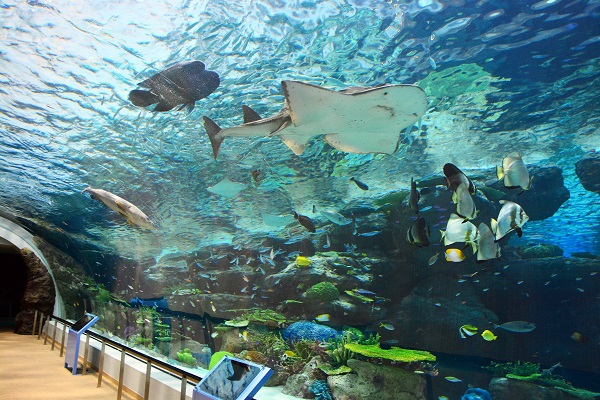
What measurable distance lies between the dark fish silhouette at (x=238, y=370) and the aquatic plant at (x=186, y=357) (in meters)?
7.92

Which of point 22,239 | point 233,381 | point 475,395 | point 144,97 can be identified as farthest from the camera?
point 22,239

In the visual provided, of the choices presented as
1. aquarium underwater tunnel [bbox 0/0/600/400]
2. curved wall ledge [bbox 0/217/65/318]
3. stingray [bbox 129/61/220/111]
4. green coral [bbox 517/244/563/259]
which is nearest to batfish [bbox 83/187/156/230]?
aquarium underwater tunnel [bbox 0/0/600/400]

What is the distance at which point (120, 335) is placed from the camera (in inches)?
525

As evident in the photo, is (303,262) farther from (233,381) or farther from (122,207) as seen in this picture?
(233,381)

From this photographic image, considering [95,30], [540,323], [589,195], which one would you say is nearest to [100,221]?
[95,30]

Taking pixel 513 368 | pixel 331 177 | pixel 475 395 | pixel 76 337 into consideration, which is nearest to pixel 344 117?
pixel 331 177

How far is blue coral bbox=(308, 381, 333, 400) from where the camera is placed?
6754 mm

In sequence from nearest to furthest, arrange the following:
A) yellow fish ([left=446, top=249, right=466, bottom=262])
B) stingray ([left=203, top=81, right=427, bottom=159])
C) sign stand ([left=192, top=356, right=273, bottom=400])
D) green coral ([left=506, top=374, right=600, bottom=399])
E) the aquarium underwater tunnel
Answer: sign stand ([left=192, top=356, right=273, bottom=400]) → stingray ([left=203, top=81, right=427, bottom=159]) → the aquarium underwater tunnel → yellow fish ([left=446, top=249, right=466, bottom=262]) → green coral ([left=506, top=374, right=600, bottom=399])

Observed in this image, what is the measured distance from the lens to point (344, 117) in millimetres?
4082

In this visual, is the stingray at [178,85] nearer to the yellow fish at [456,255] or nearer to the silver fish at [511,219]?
the silver fish at [511,219]

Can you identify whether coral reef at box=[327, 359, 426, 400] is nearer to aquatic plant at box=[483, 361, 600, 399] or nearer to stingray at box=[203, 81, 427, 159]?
aquatic plant at box=[483, 361, 600, 399]

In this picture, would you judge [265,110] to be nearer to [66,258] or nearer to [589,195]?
[589,195]

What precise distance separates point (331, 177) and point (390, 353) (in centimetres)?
454

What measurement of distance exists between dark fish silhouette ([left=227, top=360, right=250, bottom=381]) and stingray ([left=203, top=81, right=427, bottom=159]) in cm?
264
